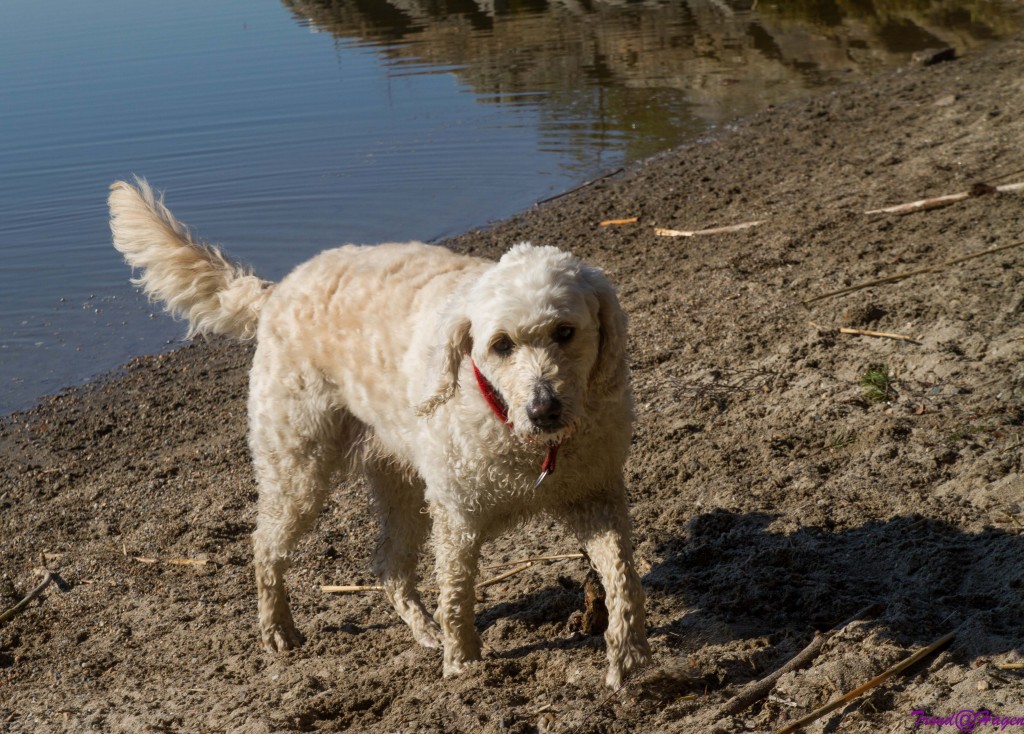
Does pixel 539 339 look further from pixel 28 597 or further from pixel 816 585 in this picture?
pixel 28 597

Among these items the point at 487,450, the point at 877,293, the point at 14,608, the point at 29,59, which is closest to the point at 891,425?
the point at 877,293

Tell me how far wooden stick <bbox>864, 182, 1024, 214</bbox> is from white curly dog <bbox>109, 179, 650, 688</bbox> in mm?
4551

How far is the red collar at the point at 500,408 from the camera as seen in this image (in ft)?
13.2

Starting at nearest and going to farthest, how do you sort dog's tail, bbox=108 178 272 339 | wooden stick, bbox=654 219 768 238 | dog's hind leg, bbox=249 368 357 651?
dog's hind leg, bbox=249 368 357 651 → dog's tail, bbox=108 178 272 339 → wooden stick, bbox=654 219 768 238

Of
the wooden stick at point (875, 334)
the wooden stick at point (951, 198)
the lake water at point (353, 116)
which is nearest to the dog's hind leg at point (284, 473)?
the wooden stick at point (875, 334)

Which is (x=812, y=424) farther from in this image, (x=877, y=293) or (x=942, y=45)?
(x=942, y=45)

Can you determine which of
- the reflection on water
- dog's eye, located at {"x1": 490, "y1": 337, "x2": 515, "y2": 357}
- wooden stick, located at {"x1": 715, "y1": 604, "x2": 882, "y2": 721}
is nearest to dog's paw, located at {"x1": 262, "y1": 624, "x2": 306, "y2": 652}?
dog's eye, located at {"x1": 490, "y1": 337, "x2": 515, "y2": 357}

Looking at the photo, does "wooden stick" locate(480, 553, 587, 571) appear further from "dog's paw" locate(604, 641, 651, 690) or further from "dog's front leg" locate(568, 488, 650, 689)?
"dog's paw" locate(604, 641, 651, 690)

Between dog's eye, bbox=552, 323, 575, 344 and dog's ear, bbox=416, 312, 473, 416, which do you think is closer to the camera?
dog's eye, bbox=552, 323, 575, 344

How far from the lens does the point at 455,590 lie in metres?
4.47

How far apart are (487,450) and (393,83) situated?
668 inches

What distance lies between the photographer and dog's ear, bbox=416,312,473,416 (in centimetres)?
414

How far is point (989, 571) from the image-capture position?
4.14m

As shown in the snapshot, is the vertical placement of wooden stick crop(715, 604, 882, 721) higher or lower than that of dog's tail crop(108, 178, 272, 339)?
lower
